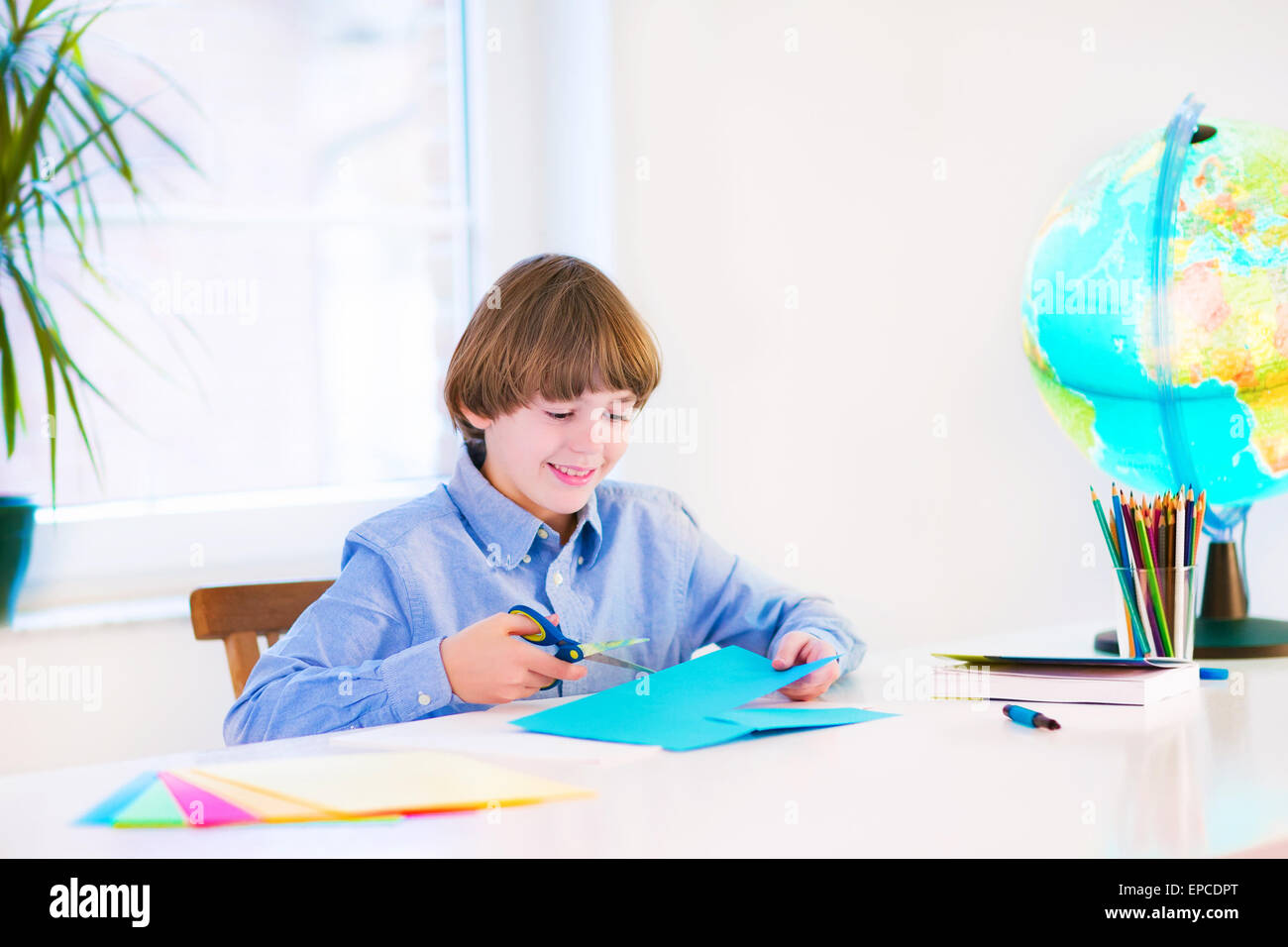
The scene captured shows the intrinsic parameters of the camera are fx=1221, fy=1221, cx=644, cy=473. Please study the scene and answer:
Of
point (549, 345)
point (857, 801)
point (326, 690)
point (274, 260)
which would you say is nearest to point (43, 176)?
point (274, 260)

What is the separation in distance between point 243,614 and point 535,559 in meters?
0.32

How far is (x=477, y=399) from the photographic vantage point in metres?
1.23

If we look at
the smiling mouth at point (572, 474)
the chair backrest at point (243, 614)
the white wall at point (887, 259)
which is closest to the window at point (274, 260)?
the white wall at point (887, 259)

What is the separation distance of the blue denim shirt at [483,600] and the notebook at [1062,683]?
0.14 metres

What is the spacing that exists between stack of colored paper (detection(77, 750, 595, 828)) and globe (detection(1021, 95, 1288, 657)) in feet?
2.73

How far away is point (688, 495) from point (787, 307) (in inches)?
12.4

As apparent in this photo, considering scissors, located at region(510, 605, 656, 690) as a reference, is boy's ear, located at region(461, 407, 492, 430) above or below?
above

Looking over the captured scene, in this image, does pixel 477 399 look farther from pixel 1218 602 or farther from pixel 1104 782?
pixel 1218 602

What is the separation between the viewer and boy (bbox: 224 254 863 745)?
0.99 m

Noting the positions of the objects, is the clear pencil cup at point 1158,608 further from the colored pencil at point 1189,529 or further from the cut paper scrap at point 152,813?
the cut paper scrap at point 152,813

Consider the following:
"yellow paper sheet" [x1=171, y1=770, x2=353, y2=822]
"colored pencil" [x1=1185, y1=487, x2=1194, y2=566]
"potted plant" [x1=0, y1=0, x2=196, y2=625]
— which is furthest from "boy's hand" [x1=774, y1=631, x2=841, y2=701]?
"potted plant" [x1=0, y1=0, x2=196, y2=625]

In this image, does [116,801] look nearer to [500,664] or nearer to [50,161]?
[500,664]

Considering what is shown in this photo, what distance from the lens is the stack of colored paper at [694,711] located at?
2.86 ft

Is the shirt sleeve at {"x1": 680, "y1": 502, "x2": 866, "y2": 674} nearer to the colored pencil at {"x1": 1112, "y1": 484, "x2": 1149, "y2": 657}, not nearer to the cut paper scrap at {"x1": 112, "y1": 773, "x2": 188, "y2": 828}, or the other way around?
the colored pencil at {"x1": 1112, "y1": 484, "x2": 1149, "y2": 657}
